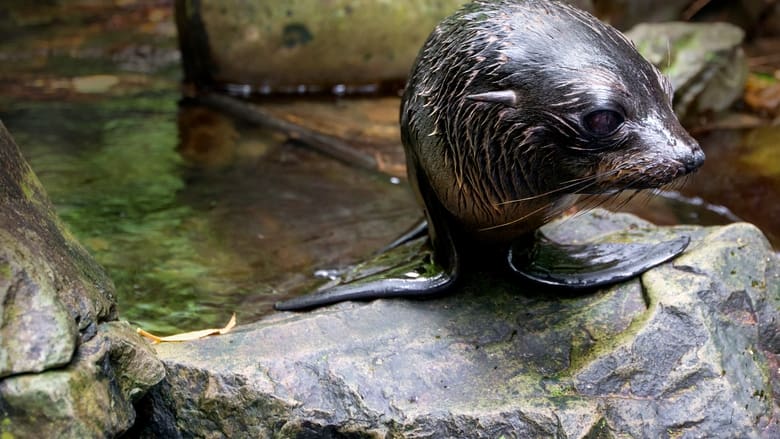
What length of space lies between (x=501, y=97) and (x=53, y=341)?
1.87 metres

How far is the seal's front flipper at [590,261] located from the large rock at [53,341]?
1.79 m

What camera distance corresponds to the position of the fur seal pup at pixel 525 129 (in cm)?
333

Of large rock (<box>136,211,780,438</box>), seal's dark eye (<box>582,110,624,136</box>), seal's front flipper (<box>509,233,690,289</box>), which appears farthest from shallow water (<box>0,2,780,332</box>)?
seal's dark eye (<box>582,110,624,136</box>)

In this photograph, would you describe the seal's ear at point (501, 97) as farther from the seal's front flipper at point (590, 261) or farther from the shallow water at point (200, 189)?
the shallow water at point (200, 189)

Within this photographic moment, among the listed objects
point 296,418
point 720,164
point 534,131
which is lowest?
point 720,164

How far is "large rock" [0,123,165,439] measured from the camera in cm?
268

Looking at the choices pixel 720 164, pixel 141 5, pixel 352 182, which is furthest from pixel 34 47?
pixel 720 164

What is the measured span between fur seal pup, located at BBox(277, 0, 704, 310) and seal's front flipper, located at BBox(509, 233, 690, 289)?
1 centimetres

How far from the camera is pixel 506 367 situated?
11.8 feet

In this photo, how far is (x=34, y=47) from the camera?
375 inches

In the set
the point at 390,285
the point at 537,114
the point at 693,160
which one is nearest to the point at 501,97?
the point at 537,114

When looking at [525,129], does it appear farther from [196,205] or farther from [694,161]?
[196,205]

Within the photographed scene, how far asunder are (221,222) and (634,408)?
3.12 m

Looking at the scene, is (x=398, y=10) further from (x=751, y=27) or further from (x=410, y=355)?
(x=410, y=355)
